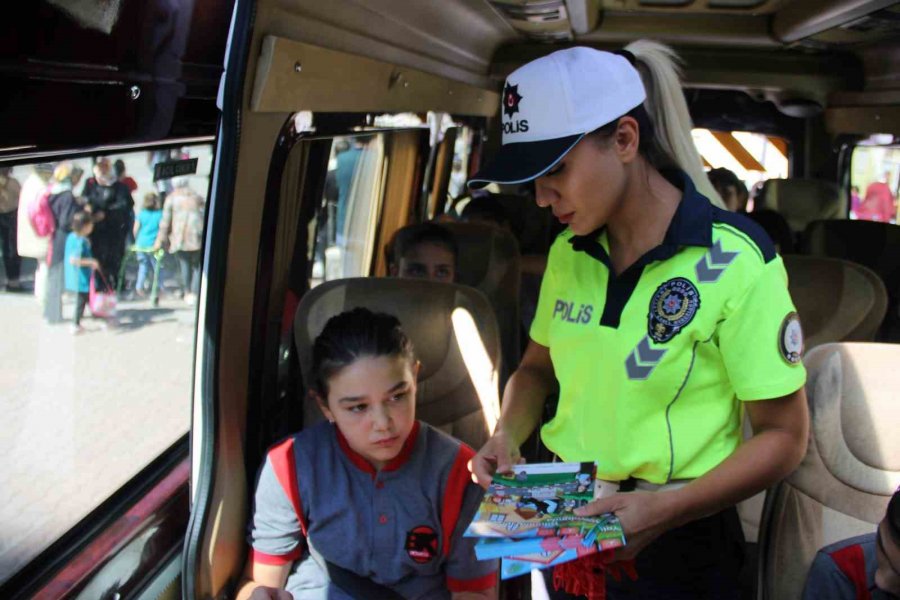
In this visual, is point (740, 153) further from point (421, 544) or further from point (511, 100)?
point (511, 100)

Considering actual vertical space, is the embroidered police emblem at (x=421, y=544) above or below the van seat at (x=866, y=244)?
below

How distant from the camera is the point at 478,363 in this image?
2.86 metres

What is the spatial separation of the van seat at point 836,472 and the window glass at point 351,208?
7.86 ft

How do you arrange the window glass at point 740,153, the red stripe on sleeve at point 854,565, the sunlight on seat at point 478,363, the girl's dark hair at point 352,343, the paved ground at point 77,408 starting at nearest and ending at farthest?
the red stripe on sleeve at point 854,565
the paved ground at point 77,408
the girl's dark hair at point 352,343
the sunlight on seat at point 478,363
the window glass at point 740,153

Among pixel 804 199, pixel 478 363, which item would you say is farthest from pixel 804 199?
pixel 478 363

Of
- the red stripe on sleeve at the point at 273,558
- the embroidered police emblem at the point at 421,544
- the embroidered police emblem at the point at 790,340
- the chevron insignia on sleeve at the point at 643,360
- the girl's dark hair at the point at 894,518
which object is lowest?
the red stripe on sleeve at the point at 273,558

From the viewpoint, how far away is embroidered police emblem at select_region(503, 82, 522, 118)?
1.70 m

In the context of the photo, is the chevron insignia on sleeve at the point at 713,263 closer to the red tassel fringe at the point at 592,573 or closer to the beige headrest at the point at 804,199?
the red tassel fringe at the point at 592,573

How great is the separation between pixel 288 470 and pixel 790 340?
1322 mm

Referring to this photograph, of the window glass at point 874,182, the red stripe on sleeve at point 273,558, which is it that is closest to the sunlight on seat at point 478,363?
the red stripe on sleeve at point 273,558

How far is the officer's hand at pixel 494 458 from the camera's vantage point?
189 centimetres

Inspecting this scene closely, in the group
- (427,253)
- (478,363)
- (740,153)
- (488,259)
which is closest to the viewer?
(478,363)

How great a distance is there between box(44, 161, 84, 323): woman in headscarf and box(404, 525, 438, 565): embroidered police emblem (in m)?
0.99

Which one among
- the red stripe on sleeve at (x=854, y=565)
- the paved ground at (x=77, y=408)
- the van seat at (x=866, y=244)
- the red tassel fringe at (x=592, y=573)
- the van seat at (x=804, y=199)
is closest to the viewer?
the red tassel fringe at (x=592, y=573)
